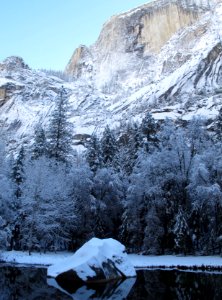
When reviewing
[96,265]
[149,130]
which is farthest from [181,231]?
[149,130]

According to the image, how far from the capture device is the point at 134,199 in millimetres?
37062

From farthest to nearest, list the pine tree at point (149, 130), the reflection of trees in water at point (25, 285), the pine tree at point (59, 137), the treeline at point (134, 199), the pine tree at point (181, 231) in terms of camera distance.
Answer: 1. the pine tree at point (59, 137)
2. the pine tree at point (149, 130)
3. the treeline at point (134, 199)
4. the pine tree at point (181, 231)
5. the reflection of trees in water at point (25, 285)

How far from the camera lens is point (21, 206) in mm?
37812

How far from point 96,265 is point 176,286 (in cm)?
447

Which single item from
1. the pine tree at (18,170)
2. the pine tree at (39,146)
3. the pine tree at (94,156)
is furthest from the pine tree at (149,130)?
the pine tree at (18,170)

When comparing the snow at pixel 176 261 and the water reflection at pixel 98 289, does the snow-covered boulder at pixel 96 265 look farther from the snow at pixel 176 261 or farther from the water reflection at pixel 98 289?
the snow at pixel 176 261

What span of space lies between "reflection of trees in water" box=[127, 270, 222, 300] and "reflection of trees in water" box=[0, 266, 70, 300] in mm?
3643

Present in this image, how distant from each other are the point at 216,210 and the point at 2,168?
703 inches

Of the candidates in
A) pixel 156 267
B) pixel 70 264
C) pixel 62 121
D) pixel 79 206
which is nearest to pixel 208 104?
pixel 62 121

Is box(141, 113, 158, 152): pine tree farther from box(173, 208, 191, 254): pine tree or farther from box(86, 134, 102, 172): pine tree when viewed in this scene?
box(173, 208, 191, 254): pine tree

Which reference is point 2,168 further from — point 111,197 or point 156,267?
point 156,267

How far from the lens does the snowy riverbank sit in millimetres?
29000

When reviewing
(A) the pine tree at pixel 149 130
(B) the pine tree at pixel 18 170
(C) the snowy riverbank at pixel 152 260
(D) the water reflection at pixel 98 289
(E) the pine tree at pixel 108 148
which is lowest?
(C) the snowy riverbank at pixel 152 260

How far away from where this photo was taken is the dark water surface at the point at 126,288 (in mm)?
18562
